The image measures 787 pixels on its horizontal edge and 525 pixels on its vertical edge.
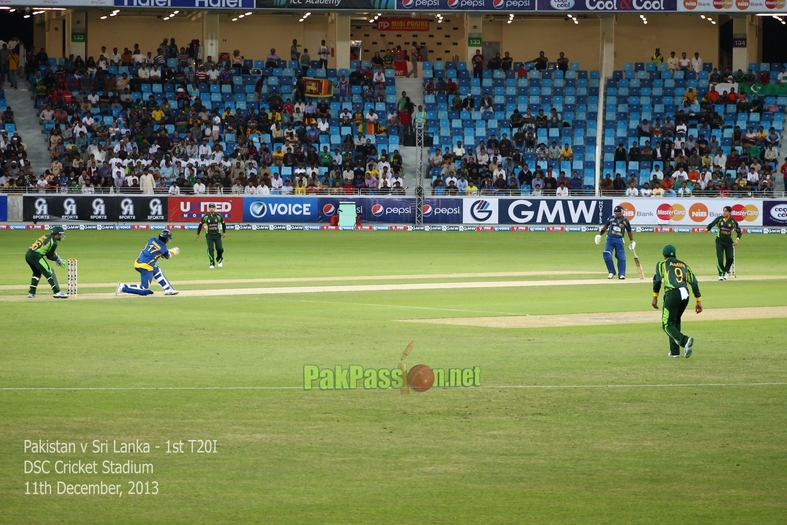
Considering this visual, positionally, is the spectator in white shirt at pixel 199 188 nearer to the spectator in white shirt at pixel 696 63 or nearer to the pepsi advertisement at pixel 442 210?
the pepsi advertisement at pixel 442 210

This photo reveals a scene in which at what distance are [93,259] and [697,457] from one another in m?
23.7

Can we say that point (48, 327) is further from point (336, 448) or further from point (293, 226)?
point (293, 226)

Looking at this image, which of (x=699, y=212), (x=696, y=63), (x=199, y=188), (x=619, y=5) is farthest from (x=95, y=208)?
(x=696, y=63)

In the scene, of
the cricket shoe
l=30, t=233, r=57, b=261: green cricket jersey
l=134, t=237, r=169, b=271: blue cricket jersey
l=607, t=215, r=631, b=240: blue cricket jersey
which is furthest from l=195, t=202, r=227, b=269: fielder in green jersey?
the cricket shoe

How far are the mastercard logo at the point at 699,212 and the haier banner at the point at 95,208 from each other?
20278 mm

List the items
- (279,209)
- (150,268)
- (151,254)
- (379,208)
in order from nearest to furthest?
(151,254) < (150,268) < (279,209) < (379,208)

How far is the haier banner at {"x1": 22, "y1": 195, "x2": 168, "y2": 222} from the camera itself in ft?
135

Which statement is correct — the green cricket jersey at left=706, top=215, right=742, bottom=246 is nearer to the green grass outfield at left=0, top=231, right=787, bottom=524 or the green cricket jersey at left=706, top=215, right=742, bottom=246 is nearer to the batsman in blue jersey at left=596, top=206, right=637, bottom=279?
the batsman in blue jersey at left=596, top=206, right=637, bottom=279

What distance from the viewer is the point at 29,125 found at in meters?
46.9

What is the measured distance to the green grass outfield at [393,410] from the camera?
855cm

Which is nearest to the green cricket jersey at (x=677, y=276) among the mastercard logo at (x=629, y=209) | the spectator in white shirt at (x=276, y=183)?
the mastercard logo at (x=629, y=209)

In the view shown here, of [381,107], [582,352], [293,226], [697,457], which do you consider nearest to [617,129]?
[381,107]

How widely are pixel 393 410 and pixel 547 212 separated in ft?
103

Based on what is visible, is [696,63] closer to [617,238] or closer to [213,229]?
[617,238]
